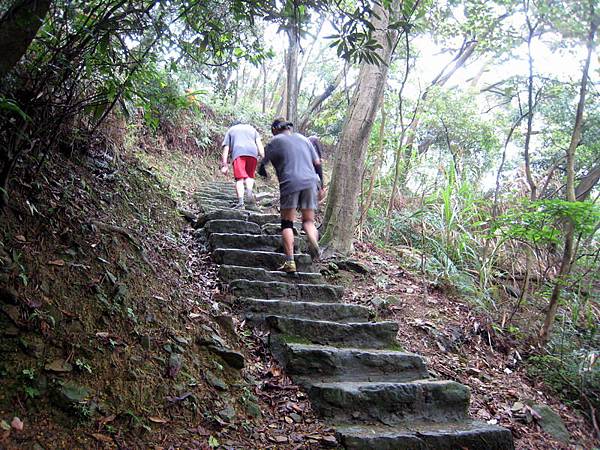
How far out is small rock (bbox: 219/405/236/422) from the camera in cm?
293

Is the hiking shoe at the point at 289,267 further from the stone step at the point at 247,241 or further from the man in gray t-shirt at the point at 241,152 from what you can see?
the man in gray t-shirt at the point at 241,152

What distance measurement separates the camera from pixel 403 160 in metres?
9.45

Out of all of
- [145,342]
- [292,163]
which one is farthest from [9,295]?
[292,163]

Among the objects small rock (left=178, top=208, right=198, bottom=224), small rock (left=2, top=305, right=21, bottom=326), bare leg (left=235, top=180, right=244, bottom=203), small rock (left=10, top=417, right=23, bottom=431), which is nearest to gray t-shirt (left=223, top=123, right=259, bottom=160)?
bare leg (left=235, top=180, right=244, bottom=203)

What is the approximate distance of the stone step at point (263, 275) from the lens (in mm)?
4688

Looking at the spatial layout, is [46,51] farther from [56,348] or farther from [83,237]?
[56,348]

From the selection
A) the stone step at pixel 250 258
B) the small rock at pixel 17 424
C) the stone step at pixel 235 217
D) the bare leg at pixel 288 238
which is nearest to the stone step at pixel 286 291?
the bare leg at pixel 288 238

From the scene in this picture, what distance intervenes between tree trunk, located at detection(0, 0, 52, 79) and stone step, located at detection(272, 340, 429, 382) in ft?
8.87

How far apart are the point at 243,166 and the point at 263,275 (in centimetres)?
308

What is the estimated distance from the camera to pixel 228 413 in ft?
9.78

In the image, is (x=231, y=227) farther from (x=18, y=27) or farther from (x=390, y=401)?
(x=18, y=27)

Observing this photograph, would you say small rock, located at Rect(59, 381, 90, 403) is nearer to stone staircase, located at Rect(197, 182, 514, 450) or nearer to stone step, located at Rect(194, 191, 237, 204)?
stone staircase, located at Rect(197, 182, 514, 450)

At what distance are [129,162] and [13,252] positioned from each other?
9.60ft

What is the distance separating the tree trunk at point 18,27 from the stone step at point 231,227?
3.50m
